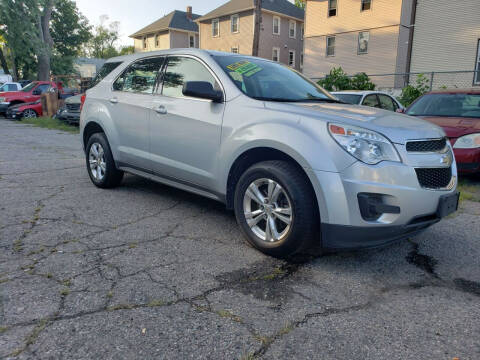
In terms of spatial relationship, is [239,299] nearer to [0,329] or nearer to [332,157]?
[332,157]

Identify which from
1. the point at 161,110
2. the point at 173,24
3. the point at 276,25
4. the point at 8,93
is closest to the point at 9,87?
the point at 8,93

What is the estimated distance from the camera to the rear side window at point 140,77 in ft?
15.7

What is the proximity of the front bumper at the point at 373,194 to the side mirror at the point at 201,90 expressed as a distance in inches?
50.5

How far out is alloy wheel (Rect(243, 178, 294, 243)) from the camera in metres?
3.32

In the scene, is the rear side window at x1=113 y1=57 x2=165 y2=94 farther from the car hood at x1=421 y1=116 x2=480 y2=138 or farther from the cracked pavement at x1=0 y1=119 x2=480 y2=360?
the car hood at x1=421 y1=116 x2=480 y2=138

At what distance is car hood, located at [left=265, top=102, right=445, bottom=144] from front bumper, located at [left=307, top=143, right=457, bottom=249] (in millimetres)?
214

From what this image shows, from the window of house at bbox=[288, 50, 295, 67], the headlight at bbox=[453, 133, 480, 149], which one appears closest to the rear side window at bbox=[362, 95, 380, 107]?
the headlight at bbox=[453, 133, 480, 149]

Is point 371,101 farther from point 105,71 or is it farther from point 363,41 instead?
point 363,41

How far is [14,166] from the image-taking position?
7301 millimetres

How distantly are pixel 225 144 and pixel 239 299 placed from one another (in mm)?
1530

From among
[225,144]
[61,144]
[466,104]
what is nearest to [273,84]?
[225,144]

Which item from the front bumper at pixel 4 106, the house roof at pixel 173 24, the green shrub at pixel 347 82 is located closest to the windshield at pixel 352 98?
the green shrub at pixel 347 82

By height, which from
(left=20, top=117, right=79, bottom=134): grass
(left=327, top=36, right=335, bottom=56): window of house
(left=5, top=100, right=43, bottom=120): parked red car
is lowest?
(left=20, top=117, right=79, bottom=134): grass

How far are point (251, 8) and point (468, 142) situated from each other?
32.3 m
